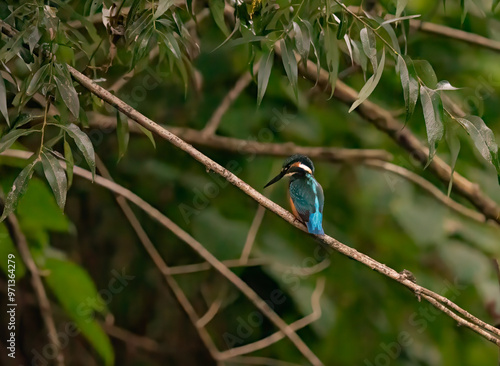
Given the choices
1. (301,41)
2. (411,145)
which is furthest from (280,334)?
(301,41)

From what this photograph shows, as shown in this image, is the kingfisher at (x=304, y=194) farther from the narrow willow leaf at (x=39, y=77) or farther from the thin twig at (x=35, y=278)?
the thin twig at (x=35, y=278)

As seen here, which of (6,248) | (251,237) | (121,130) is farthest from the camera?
(251,237)

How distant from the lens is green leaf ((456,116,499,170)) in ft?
5.51

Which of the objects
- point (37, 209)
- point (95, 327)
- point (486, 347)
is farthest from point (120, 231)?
point (486, 347)

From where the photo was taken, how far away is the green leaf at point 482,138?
66.1 inches

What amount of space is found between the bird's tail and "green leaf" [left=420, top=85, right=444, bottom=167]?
501 millimetres

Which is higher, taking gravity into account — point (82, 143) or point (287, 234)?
point (82, 143)

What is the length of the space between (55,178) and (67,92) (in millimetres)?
218

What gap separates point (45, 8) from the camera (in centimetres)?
178

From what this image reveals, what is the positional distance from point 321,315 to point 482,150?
7.55 ft

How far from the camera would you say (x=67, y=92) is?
162cm

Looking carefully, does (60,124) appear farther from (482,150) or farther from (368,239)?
(368,239)

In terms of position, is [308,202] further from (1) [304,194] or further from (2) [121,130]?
(2) [121,130]

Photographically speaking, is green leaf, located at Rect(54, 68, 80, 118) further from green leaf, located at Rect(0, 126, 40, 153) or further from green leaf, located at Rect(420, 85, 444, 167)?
green leaf, located at Rect(420, 85, 444, 167)
